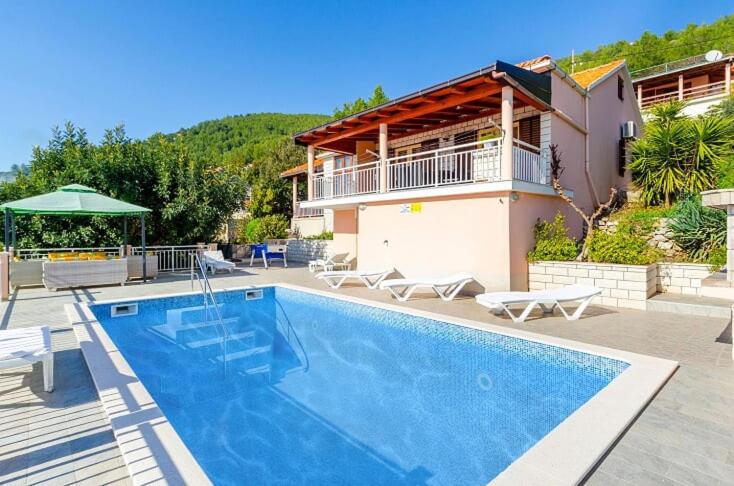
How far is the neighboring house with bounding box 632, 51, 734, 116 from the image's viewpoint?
84.4ft

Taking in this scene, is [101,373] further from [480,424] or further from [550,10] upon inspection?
[550,10]

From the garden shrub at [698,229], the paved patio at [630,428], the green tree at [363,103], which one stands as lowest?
the paved patio at [630,428]

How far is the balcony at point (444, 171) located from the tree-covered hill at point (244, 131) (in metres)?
33.7

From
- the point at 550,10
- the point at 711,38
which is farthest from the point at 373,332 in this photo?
the point at 711,38

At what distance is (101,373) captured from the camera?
4.99m

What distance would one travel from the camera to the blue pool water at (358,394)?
161 inches

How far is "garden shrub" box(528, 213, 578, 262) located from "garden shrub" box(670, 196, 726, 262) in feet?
9.29

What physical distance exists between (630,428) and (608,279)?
660 centimetres

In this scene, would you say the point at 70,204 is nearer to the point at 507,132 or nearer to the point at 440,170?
the point at 440,170

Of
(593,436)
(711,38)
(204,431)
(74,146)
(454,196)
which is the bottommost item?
(204,431)

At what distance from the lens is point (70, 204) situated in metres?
11.5

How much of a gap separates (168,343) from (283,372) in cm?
295

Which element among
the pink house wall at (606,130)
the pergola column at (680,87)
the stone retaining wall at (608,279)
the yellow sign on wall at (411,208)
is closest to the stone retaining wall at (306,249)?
the yellow sign on wall at (411,208)

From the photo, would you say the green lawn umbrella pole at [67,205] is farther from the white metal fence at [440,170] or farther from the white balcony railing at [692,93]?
the white balcony railing at [692,93]
